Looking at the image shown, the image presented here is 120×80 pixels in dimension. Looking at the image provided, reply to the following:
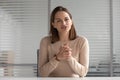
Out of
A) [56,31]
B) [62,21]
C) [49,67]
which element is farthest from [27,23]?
[49,67]

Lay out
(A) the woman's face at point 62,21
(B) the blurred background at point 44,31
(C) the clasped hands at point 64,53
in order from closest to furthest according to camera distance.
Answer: (C) the clasped hands at point 64,53 < (A) the woman's face at point 62,21 < (B) the blurred background at point 44,31

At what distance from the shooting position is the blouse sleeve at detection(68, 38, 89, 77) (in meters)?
1.47

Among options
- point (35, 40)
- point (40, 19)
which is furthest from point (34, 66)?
point (40, 19)

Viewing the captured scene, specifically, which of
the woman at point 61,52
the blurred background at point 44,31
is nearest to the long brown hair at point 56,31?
the woman at point 61,52

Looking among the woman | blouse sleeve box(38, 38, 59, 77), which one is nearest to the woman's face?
the woman

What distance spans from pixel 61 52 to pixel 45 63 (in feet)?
0.62

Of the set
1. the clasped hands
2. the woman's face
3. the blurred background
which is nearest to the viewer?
the clasped hands

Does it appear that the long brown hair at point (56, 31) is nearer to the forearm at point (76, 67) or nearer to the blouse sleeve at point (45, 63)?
the blouse sleeve at point (45, 63)

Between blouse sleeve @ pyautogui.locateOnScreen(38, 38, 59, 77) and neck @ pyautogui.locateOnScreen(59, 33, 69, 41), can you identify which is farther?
neck @ pyautogui.locateOnScreen(59, 33, 69, 41)

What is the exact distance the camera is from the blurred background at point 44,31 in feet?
13.4

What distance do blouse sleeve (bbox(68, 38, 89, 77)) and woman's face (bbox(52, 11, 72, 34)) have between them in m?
0.15

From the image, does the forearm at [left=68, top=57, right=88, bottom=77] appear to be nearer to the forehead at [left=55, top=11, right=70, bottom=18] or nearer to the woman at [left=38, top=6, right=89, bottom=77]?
the woman at [left=38, top=6, right=89, bottom=77]

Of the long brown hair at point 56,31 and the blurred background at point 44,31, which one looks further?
the blurred background at point 44,31

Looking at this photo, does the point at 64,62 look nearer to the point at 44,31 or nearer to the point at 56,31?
the point at 56,31
